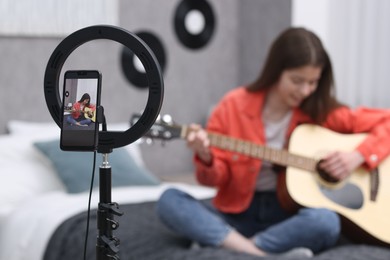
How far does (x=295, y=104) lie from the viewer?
80.4 inches

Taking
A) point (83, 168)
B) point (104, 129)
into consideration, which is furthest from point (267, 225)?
point (104, 129)

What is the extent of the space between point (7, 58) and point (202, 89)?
1.27 metres

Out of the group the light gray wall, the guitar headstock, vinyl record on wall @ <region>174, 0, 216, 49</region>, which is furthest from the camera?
vinyl record on wall @ <region>174, 0, 216, 49</region>

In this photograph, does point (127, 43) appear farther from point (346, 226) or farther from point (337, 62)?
point (337, 62)

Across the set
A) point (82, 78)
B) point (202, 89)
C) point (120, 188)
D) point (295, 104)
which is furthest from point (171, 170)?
point (82, 78)

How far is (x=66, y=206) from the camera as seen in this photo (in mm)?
2209

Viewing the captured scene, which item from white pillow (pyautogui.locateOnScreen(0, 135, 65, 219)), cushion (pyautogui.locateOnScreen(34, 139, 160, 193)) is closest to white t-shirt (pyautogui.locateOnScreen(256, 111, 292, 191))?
cushion (pyautogui.locateOnScreen(34, 139, 160, 193))

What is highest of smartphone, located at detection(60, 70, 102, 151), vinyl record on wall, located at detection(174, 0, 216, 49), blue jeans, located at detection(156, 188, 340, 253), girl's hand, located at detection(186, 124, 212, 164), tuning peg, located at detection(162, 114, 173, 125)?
vinyl record on wall, located at detection(174, 0, 216, 49)

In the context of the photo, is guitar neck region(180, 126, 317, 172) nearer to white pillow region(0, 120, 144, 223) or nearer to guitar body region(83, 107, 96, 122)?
white pillow region(0, 120, 144, 223)

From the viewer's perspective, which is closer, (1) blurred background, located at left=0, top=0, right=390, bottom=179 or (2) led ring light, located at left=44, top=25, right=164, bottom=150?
(2) led ring light, located at left=44, top=25, right=164, bottom=150

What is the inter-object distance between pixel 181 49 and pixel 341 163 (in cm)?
171

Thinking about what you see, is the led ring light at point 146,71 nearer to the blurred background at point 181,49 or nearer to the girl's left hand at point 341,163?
the girl's left hand at point 341,163

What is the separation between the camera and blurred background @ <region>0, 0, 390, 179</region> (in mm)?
2814

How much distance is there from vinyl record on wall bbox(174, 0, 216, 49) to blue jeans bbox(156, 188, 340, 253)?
1656 mm
